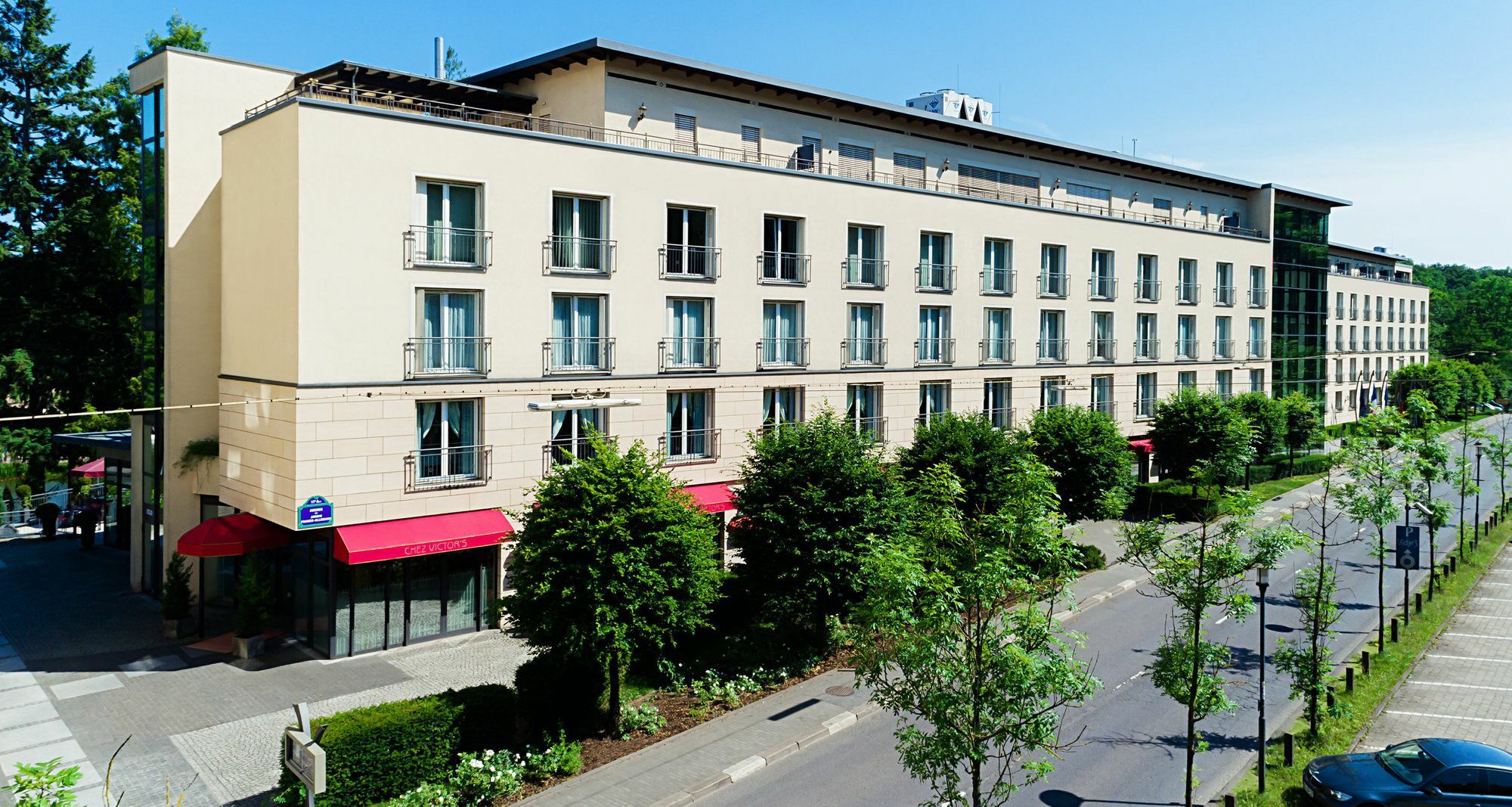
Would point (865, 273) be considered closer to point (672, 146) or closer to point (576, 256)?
point (672, 146)

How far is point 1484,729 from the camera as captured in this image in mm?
20125

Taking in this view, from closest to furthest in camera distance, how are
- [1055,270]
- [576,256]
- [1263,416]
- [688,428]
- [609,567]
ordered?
1. [609,567]
2. [576,256]
3. [688,428]
4. [1055,270]
5. [1263,416]

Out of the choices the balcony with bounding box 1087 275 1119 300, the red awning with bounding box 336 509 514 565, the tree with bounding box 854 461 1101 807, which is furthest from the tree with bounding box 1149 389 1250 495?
the tree with bounding box 854 461 1101 807

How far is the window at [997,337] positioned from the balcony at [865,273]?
642 cm

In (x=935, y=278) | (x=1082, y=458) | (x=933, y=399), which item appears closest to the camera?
(x=1082, y=458)

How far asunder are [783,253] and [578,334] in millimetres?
8574

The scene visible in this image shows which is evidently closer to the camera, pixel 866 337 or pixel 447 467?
pixel 447 467

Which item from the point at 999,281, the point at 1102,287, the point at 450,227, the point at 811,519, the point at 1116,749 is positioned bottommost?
the point at 1116,749

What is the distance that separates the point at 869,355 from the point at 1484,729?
21.2 meters

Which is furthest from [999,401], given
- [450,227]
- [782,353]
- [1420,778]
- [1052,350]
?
[1420,778]

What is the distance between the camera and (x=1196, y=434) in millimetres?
43312

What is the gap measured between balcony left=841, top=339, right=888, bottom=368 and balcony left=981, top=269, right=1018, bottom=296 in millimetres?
6936

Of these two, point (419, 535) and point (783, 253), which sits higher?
point (783, 253)

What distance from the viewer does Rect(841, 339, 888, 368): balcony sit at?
3544 centimetres
